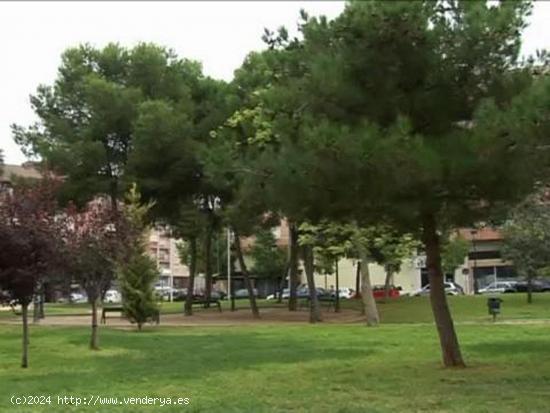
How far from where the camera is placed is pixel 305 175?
40.2ft

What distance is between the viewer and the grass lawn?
416 inches

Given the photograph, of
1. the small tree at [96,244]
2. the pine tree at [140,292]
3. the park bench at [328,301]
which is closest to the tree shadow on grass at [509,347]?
the small tree at [96,244]

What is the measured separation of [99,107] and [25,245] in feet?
85.1

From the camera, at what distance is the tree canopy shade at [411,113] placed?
1152 cm

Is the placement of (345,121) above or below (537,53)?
below

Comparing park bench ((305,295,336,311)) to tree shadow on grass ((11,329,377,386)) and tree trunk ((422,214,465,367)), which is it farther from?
tree trunk ((422,214,465,367))

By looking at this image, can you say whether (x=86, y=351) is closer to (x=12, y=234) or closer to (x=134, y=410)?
(x=12, y=234)

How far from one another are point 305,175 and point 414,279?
9402 cm

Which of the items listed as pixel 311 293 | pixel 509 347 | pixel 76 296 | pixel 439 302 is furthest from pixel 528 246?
pixel 439 302

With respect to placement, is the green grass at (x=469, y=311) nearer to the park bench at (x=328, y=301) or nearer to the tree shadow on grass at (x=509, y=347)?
the park bench at (x=328, y=301)

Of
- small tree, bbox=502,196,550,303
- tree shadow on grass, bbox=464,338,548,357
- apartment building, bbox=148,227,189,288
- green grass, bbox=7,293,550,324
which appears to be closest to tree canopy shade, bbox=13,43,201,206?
green grass, bbox=7,293,550,324

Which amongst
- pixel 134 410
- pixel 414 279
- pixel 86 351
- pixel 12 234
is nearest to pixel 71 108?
pixel 86 351

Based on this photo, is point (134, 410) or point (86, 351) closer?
point (134, 410)

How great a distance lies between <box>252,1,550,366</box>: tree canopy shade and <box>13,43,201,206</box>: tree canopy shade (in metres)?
27.8
